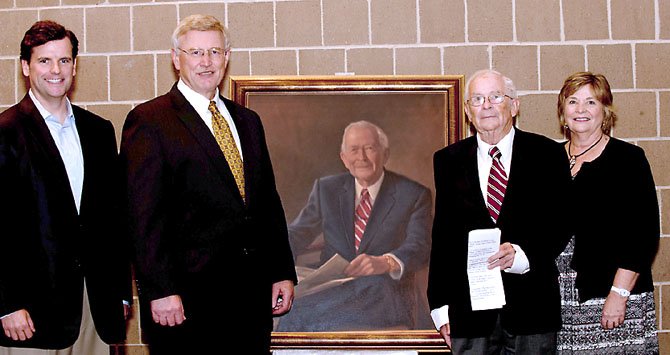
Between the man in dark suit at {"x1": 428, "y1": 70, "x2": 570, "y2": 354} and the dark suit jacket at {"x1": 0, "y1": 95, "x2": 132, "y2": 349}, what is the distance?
120cm

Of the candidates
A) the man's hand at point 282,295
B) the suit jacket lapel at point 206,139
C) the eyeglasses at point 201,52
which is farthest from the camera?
the man's hand at point 282,295

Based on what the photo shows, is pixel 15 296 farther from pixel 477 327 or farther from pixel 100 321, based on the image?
pixel 477 327

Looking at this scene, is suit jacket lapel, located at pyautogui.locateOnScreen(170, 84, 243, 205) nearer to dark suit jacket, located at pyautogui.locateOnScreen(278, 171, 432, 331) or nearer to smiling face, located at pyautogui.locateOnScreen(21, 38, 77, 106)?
smiling face, located at pyautogui.locateOnScreen(21, 38, 77, 106)

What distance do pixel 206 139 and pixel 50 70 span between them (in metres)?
0.57

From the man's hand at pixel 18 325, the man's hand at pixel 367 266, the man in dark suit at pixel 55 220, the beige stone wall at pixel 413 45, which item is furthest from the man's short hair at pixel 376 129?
the man's hand at pixel 18 325

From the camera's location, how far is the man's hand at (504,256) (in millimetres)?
2852

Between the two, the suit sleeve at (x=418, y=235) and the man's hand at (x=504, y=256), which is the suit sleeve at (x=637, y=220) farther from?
the suit sleeve at (x=418, y=235)

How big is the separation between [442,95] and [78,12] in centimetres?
174

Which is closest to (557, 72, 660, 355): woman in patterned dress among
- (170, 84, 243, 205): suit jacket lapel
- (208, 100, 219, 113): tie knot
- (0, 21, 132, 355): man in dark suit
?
(170, 84, 243, 205): suit jacket lapel

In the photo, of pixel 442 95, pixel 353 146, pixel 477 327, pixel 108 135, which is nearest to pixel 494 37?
pixel 442 95

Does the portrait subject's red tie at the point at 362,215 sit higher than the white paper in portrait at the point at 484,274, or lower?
higher

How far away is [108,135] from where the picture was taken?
3.06 m

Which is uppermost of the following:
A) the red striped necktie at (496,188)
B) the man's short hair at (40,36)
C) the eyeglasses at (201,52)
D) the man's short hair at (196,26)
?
the man's short hair at (196,26)

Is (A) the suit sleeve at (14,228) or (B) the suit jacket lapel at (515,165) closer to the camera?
(A) the suit sleeve at (14,228)
